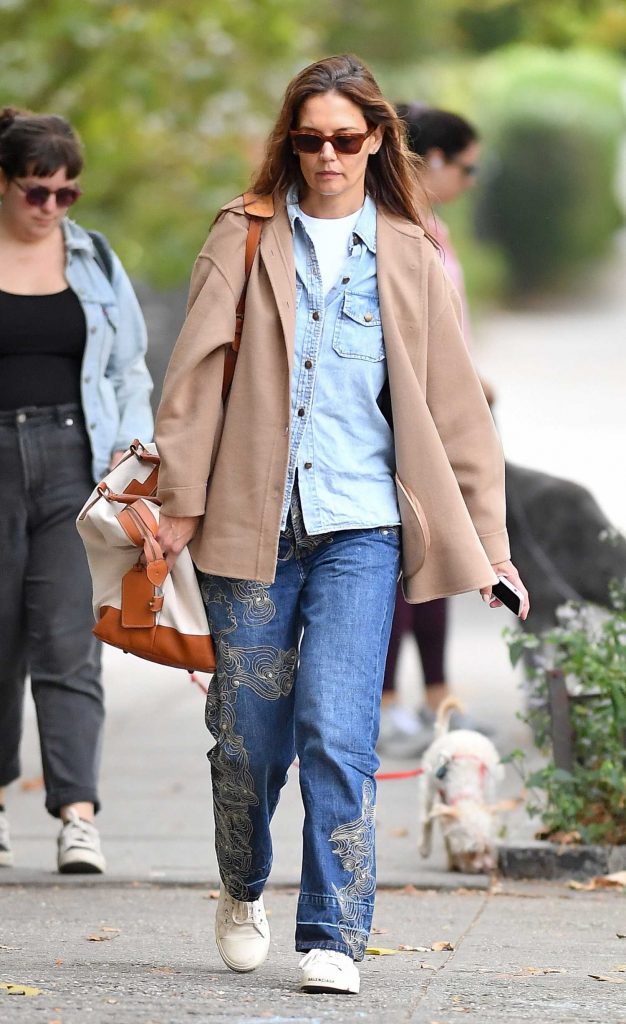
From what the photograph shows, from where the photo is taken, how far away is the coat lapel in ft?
12.9

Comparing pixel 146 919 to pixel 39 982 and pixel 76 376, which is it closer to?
pixel 39 982

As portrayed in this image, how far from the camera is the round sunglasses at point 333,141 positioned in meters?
4.00

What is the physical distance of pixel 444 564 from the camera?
157 inches

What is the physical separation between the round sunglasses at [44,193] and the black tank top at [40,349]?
0.87 feet

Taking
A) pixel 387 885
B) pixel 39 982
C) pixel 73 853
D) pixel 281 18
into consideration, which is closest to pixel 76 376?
pixel 73 853

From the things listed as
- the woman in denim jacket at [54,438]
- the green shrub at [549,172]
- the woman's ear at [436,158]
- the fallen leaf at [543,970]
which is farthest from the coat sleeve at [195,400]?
the green shrub at [549,172]

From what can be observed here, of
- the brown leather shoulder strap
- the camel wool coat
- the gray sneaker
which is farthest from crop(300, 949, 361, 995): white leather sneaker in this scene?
the gray sneaker

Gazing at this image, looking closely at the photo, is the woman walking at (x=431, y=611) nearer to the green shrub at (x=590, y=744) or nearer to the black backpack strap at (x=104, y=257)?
the green shrub at (x=590, y=744)

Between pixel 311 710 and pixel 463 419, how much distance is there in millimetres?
708

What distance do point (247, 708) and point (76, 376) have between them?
182 cm

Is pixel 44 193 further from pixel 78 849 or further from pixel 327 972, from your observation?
pixel 327 972

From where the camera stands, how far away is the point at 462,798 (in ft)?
18.5

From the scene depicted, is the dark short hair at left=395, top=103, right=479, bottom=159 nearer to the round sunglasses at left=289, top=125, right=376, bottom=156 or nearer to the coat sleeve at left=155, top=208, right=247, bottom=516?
the round sunglasses at left=289, top=125, right=376, bottom=156

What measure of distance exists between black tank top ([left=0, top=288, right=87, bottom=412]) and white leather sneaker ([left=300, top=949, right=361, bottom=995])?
7.07 ft
